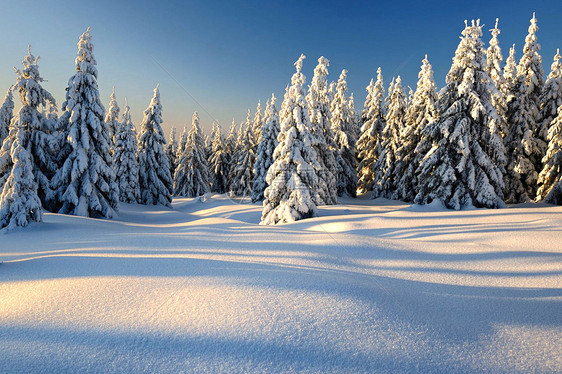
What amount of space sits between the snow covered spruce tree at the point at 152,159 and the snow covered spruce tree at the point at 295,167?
1978 centimetres

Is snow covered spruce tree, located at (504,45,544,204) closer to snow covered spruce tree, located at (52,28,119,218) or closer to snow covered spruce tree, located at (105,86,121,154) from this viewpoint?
snow covered spruce tree, located at (52,28,119,218)

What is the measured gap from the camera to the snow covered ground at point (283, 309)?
2.94 metres

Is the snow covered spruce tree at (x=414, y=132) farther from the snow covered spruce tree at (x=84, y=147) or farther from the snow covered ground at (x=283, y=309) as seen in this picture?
the snow covered spruce tree at (x=84, y=147)

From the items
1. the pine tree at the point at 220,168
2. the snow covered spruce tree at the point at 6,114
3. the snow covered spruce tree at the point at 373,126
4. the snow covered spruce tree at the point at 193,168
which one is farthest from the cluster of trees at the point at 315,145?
the pine tree at the point at 220,168

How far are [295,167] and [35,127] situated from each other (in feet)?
59.8

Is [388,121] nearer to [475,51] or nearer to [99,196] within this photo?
[475,51]

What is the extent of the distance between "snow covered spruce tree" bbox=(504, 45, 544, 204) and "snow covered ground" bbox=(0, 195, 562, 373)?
2349 centimetres

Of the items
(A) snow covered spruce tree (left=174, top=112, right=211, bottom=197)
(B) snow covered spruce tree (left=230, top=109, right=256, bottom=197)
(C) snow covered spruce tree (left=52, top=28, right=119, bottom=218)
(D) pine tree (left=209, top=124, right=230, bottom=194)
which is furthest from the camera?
(D) pine tree (left=209, top=124, right=230, bottom=194)

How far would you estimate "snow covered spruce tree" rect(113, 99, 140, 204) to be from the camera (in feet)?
100

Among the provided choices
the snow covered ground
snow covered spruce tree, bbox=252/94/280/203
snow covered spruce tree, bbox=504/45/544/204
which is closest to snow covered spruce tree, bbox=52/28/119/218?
the snow covered ground

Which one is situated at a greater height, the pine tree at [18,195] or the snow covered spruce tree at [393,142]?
the snow covered spruce tree at [393,142]

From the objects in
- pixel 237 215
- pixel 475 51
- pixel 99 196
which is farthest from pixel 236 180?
pixel 475 51

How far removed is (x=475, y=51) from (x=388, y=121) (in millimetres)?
15193

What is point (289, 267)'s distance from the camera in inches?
222
